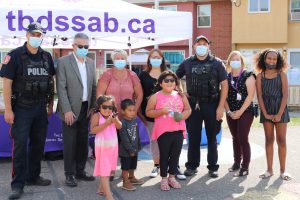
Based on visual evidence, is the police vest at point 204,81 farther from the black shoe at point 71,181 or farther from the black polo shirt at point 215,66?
the black shoe at point 71,181

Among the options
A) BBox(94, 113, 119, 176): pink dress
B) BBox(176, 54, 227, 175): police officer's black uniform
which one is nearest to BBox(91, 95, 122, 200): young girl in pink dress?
BBox(94, 113, 119, 176): pink dress

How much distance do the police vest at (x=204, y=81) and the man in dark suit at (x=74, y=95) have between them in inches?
55.3

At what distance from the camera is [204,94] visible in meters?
5.84

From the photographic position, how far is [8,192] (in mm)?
5348

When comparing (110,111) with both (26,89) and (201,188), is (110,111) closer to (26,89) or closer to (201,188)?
(26,89)

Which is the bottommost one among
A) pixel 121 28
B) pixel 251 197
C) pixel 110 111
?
pixel 251 197

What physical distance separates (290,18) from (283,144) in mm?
20553

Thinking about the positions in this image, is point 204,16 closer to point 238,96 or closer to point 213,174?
point 238,96

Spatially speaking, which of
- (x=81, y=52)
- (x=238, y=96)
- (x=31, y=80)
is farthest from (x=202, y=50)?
(x=31, y=80)

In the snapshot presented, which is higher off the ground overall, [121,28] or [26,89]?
[121,28]

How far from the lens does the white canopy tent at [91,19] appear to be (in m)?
6.04

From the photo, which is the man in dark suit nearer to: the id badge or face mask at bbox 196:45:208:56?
face mask at bbox 196:45:208:56

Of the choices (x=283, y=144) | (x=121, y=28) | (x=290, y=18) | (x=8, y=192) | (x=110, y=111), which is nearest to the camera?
(x=110, y=111)

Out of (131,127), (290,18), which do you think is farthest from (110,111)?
(290,18)
